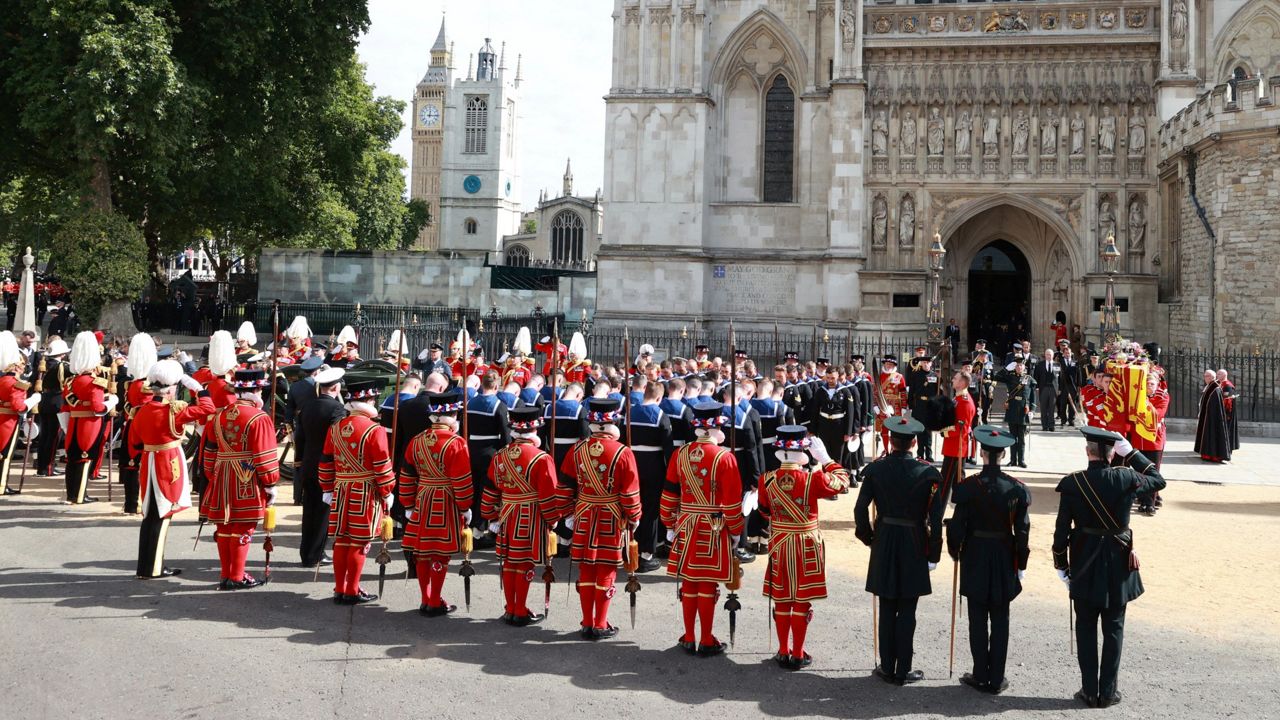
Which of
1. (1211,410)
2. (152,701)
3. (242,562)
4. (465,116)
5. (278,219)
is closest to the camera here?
(152,701)

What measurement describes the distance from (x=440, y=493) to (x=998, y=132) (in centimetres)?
2476

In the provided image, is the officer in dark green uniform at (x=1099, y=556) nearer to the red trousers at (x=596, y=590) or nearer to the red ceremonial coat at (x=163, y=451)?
the red trousers at (x=596, y=590)

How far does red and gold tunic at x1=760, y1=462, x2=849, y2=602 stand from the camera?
7.18 metres

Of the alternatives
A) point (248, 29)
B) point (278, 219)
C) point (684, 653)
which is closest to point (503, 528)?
point (684, 653)

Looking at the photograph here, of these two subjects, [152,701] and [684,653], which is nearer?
[152,701]

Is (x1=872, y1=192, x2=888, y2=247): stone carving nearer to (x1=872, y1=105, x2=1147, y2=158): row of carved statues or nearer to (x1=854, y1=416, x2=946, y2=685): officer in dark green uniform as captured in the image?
(x1=872, y1=105, x2=1147, y2=158): row of carved statues

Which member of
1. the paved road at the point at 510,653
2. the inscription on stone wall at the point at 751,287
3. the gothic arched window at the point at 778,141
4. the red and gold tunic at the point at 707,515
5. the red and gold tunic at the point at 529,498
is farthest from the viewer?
the gothic arched window at the point at 778,141

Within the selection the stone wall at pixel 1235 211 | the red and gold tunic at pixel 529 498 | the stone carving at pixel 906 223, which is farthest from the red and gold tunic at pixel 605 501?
the stone carving at pixel 906 223

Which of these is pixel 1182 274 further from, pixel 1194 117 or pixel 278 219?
pixel 278 219

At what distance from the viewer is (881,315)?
2884cm

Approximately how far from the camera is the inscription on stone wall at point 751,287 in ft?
99.5

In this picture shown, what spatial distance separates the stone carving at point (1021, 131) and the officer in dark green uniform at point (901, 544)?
24200 millimetres

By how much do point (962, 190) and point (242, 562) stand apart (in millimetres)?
24479

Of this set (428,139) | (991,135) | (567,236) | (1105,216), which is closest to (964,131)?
(991,135)
